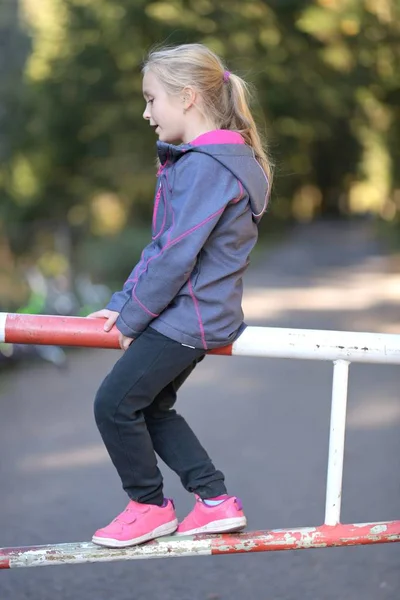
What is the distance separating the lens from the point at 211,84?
8.10 ft

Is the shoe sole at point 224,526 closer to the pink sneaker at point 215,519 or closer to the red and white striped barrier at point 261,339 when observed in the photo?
the pink sneaker at point 215,519

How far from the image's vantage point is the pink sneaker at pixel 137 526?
238cm

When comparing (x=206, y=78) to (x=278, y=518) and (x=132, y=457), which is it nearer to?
(x=132, y=457)

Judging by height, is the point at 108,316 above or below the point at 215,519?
above

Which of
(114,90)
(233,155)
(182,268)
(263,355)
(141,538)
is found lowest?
(114,90)

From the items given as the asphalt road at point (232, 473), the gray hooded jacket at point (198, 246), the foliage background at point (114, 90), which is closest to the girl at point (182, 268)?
the gray hooded jacket at point (198, 246)

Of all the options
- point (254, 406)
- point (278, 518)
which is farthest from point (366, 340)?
point (254, 406)

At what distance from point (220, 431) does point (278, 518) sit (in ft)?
4.98

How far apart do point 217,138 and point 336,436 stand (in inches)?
28.8

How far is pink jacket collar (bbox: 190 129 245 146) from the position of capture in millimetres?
2365

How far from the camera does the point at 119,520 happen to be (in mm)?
2438

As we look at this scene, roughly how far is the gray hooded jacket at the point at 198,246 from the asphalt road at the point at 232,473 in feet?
4.47

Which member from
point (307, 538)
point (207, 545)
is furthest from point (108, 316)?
point (307, 538)

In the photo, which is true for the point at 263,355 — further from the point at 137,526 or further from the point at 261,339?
the point at 137,526
